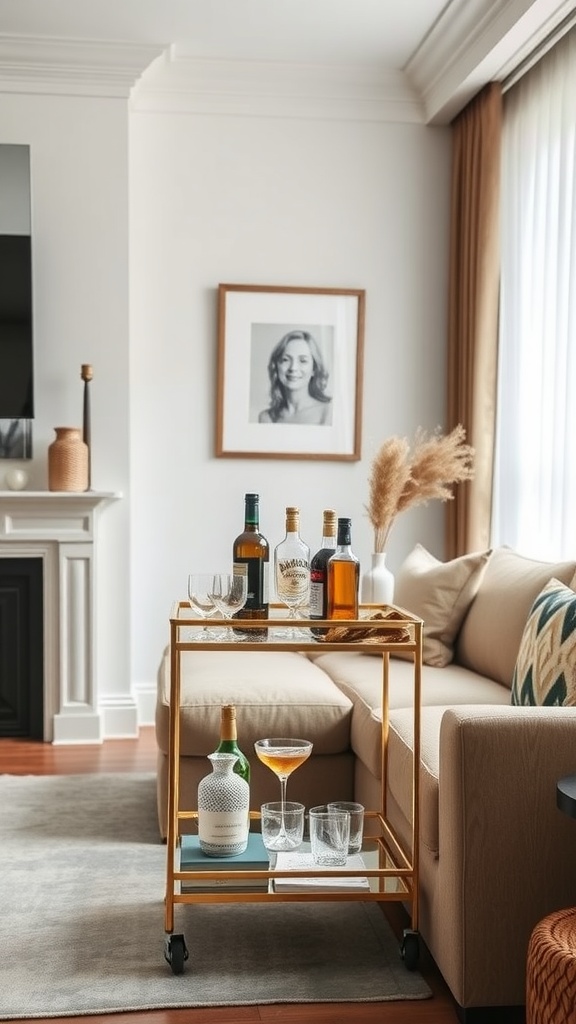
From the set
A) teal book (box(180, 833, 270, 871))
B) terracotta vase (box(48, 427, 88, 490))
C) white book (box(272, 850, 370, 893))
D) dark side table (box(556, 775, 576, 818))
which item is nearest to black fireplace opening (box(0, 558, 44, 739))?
terracotta vase (box(48, 427, 88, 490))

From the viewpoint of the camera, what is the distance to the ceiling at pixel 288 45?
4.39 meters

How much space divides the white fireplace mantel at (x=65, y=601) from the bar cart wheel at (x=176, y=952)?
237 cm

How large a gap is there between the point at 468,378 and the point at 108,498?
166 cm

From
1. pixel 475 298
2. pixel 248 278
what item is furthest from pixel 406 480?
pixel 248 278

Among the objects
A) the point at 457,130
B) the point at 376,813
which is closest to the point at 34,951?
the point at 376,813

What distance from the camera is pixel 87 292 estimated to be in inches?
192

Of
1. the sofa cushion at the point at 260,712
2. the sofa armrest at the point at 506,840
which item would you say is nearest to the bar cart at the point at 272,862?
the sofa armrest at the point at 506,840

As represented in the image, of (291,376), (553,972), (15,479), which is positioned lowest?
(553,972)

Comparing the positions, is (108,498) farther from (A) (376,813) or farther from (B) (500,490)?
(A) (376,813)

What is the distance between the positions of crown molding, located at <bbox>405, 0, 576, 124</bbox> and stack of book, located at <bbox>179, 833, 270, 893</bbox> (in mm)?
2950

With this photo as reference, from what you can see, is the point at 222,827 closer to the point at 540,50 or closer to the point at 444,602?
the point at 444,602

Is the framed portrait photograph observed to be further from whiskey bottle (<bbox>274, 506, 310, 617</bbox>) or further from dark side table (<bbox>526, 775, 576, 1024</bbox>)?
dark side table (<bbox>526, 775, 576, 1024</bbox>)

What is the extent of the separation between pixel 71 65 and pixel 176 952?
370cm

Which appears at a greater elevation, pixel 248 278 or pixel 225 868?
pixel 248 278
